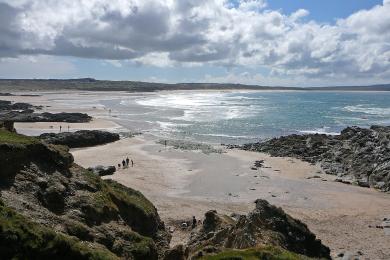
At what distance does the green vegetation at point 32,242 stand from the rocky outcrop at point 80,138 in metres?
37.3

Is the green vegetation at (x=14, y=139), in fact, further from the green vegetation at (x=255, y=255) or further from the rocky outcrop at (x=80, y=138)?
the rocky outcrop at (x=80, y=138)

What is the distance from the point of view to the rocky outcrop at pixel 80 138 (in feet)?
154

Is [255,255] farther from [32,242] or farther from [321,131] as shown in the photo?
[321,131]

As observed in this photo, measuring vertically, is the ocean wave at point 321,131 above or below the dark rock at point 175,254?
below

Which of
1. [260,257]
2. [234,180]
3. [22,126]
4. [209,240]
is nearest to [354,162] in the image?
[234,180]

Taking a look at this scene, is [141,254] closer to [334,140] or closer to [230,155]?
[230,155]

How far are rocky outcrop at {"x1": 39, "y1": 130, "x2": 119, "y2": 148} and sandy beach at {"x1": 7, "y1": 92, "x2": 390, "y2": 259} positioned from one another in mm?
1885

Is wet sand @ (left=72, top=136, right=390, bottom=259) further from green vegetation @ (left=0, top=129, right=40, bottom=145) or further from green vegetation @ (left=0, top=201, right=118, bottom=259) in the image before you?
green vegetation @ (left=0, top=201, right=118, bottom=259)

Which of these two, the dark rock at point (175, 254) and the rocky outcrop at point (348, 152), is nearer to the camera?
the dark rock at point (175, 254)

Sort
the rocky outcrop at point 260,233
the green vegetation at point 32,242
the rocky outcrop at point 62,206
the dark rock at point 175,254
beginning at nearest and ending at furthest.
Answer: the green vegetation at point 32,242
the rocky outcrop at point 62,206
the dark rock at point 175,254
the rocky outcrop at point 260,233

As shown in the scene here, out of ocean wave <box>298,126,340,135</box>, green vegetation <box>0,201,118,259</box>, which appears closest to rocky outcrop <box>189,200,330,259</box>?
green vegetation <box>0,201,118,259</box>

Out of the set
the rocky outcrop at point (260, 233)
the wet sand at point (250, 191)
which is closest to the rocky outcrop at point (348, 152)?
the wet sand at point (250, 191)

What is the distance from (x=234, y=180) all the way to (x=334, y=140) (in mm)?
21572

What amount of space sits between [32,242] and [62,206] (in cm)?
309
